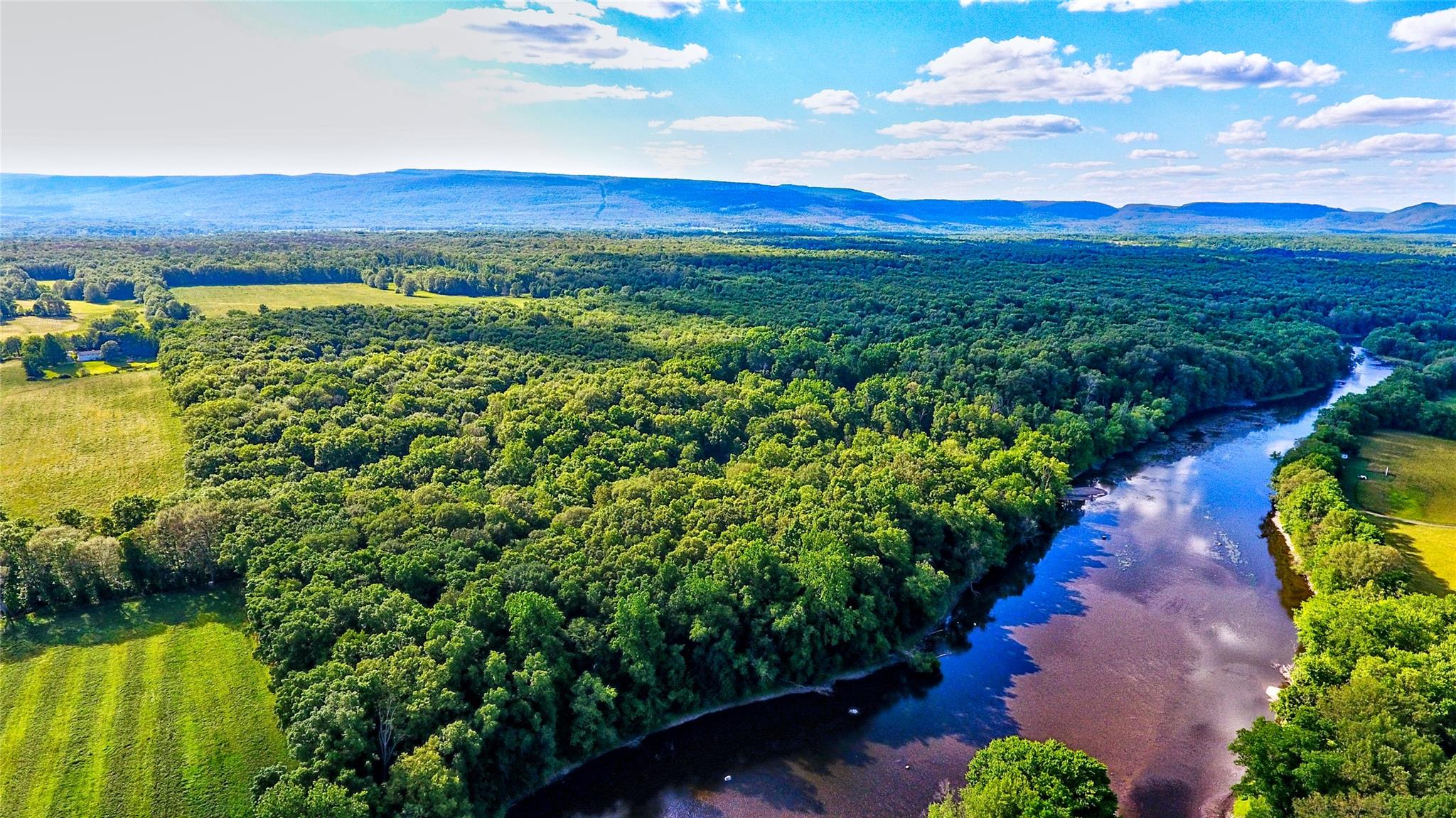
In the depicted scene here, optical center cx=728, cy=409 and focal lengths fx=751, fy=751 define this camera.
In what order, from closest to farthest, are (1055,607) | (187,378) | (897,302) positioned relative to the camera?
(1055,607) → (187,378) → (897,302)

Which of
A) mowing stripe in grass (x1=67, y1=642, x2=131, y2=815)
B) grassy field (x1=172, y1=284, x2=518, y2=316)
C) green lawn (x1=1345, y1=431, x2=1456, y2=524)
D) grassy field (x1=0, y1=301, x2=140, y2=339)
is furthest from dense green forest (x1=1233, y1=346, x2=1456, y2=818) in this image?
grassy field (x1=0, y1=301, x2=140, y2=339)

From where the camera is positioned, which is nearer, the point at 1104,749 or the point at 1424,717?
the point at 1424,717

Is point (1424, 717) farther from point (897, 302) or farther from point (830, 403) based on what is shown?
point (897, 302)

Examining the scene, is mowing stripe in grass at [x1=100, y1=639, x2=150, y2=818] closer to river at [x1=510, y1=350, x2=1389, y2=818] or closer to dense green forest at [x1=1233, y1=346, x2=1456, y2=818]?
river at [x1=510, y1=350, x2=1389, y2=818]

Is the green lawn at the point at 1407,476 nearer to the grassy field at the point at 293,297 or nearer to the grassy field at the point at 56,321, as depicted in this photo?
the grassy field at the point at 293,297

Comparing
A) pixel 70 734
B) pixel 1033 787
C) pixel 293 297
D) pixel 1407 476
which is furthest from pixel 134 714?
pixel 293 297

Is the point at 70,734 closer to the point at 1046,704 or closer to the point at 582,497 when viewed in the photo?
the point at 582,497

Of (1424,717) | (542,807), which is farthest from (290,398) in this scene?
(1424,717)
